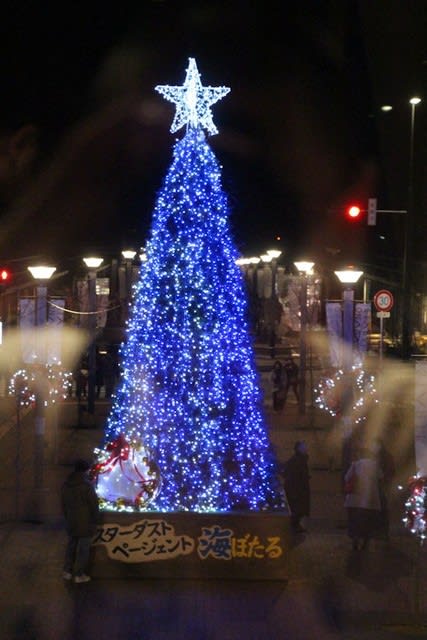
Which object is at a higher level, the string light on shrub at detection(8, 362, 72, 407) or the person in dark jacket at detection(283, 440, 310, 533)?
the string light on shrub at detection(8, 362, 72, 407)

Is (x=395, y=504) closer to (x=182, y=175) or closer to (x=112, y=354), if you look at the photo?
(x=182, y=175)

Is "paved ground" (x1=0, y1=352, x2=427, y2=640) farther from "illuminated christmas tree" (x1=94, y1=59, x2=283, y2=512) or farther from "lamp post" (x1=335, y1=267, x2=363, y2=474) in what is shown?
"lamp post" (x1=335, y1=267, x2=363, y2=474)

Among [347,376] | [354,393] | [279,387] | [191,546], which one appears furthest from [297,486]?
[279,387]

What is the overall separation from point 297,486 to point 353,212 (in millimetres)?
11401

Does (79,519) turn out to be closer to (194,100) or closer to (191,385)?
(191,385)

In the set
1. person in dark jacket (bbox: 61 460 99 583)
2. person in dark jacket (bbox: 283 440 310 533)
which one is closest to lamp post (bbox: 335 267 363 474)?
person in dark jacket (bbox: 283 440 310 533)

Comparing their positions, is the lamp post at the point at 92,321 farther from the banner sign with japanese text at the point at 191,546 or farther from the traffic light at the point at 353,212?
the banner sign with japanese text at the point at 191,546

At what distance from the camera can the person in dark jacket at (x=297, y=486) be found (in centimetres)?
1395

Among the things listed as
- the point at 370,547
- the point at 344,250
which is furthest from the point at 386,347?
the point at 370,547

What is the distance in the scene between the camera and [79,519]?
1109 cm

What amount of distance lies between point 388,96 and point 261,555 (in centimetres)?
2947

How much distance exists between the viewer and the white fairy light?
43.3ft

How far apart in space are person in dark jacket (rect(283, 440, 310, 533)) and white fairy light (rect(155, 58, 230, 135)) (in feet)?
13.9

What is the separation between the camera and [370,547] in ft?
44.1
